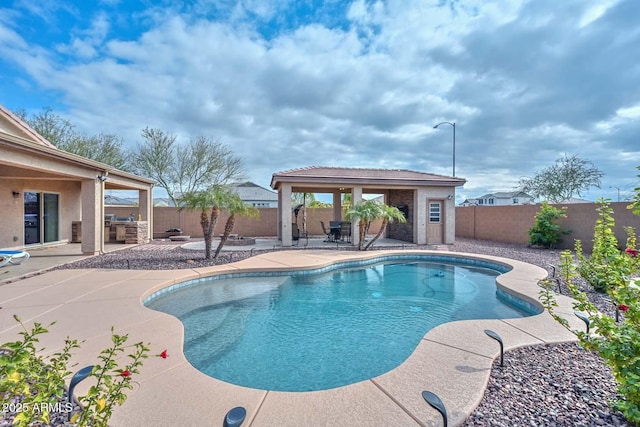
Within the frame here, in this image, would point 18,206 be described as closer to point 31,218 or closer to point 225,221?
point 31,218

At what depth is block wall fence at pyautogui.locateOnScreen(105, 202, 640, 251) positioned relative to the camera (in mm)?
12320

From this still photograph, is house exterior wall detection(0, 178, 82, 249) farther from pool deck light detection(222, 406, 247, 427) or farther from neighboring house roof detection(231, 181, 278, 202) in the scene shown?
neighboring house roof detection(231, 181, 278, 202)

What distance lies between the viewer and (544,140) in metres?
20.7

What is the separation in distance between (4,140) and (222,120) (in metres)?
14.7

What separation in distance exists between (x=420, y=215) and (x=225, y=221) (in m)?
12.0

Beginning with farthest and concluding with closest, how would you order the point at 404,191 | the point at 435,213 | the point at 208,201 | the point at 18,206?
the point at 404,191 → the point at 435,213 → the point at 18,206 → the point at 208,201

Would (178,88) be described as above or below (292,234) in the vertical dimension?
above

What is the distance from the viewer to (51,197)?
12.9 m

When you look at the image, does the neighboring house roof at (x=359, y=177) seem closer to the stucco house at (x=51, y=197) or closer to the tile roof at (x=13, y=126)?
the stucco house at (x=51, y=197)

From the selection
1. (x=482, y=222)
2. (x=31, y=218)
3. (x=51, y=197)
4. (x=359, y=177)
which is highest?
(x=359, y=177)

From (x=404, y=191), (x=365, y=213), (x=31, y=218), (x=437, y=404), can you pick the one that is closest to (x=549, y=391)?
(x=437, y=404)

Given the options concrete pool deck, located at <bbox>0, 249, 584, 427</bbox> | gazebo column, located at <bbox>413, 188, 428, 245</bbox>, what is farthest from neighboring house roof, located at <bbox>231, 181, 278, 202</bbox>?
concrete pool deck, located at <bbox>0, 249, 584, 427</bbox>

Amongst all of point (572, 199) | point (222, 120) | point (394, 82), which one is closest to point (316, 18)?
point (394, 82)

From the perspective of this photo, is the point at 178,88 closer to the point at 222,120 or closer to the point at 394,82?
the point at 222,120
